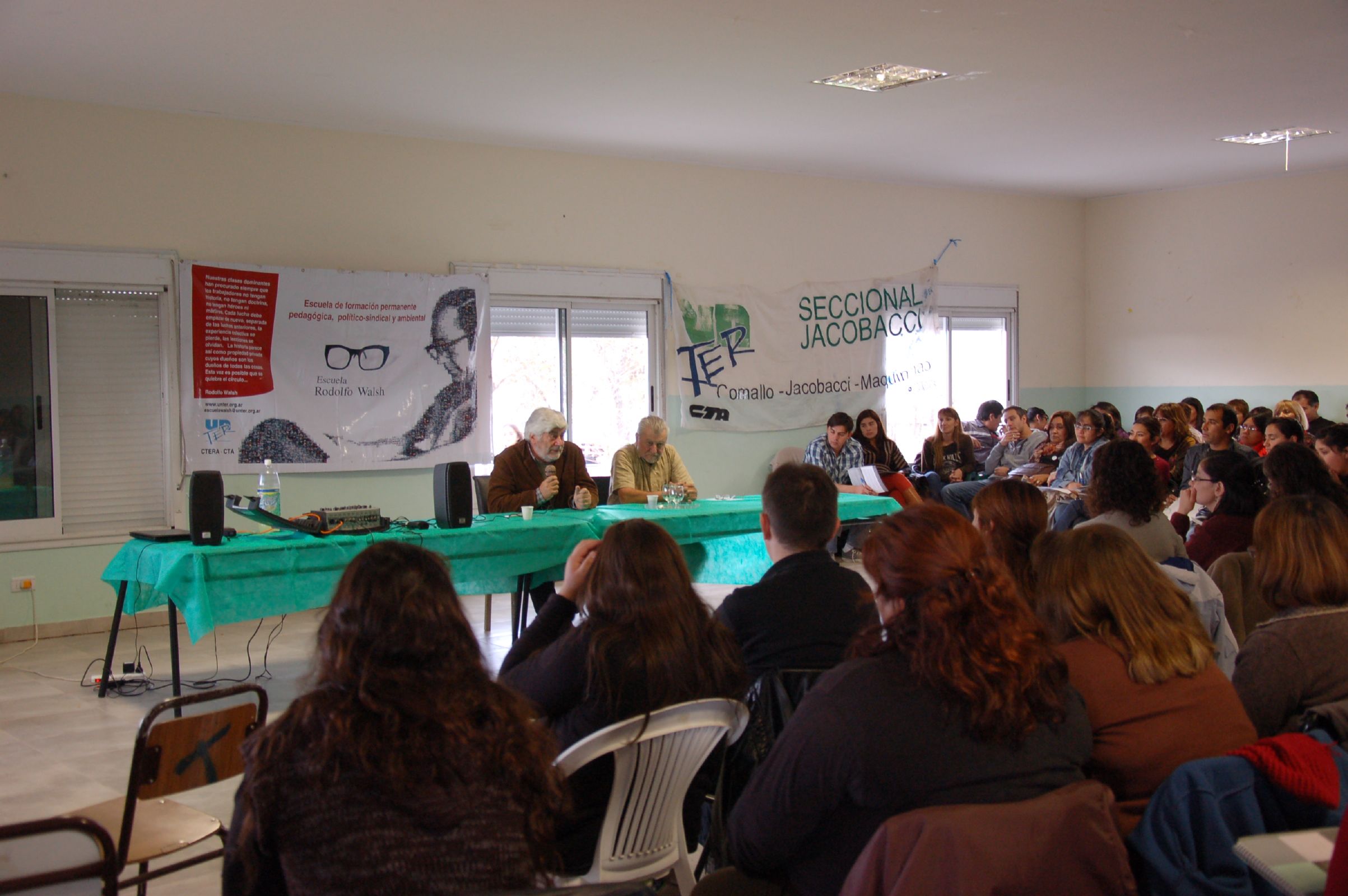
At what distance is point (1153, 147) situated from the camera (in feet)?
25.2

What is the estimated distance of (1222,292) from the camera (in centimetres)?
912

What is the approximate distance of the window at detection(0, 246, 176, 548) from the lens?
570 cm

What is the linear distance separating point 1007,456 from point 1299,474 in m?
4.82

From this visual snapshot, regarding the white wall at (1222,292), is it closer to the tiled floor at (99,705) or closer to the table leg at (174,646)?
the tiled floor at (99,705)

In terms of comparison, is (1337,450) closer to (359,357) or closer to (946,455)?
(946,455)

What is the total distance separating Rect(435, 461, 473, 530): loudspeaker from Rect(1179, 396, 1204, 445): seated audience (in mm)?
5084

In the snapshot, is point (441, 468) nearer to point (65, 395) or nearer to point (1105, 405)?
point (65, 395)

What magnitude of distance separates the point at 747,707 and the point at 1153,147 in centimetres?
696

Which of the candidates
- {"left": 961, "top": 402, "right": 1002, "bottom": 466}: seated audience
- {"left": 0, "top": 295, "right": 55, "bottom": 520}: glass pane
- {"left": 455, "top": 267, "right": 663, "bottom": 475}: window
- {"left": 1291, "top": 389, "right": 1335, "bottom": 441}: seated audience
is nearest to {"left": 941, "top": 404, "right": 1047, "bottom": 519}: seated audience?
{"left": 961, "top": 402, "right": 1002, "bottom": 466}: seated audience

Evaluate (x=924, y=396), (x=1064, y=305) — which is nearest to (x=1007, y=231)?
(x=1064, y=305)

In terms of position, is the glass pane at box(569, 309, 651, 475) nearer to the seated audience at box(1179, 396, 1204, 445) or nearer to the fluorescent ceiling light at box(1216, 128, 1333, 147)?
the seated audience at box(1179, 396, 1204, 445)

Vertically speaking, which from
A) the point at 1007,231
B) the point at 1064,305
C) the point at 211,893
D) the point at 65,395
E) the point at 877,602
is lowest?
the point at 211,893

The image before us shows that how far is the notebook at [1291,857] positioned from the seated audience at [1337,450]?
12.0 feet

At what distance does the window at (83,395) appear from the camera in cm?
570
